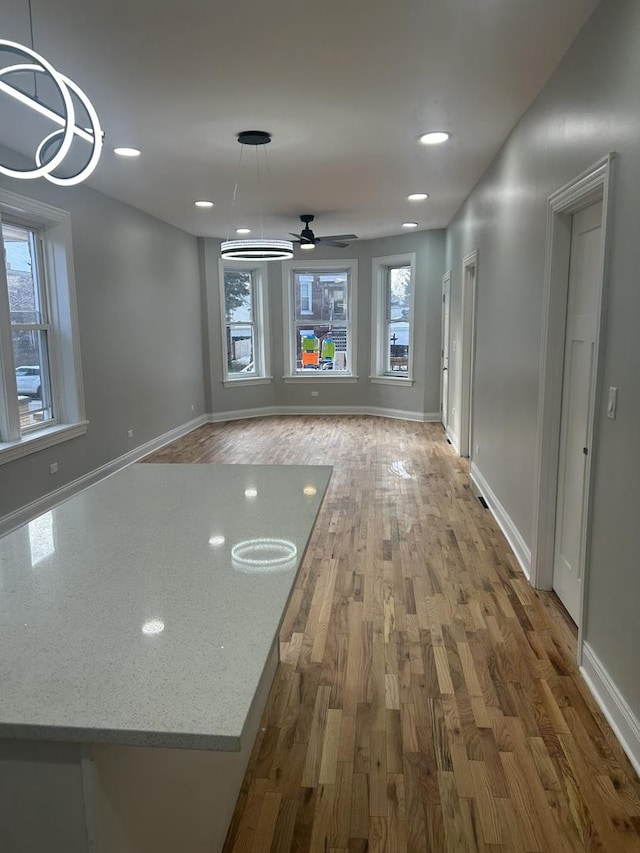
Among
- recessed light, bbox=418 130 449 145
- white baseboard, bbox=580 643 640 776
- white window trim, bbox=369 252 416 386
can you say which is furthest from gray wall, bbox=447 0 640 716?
white window trim, bbox=369 252 416 386

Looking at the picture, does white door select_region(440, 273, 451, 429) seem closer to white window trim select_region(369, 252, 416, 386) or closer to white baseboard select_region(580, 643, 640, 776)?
white window trim select_region(369, 252, 416, 386)

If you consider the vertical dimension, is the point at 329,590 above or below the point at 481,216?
below

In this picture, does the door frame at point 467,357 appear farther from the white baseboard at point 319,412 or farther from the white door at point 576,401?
the white door at point 576,401

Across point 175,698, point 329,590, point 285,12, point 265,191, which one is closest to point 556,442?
point 329,590

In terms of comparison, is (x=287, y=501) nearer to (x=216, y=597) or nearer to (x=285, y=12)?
(x=216, y=597)

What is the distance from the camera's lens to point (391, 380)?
8.70m

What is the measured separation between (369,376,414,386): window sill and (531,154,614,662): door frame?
17.6 ft

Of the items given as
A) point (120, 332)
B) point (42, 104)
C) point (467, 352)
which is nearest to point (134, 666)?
point (42, 104)

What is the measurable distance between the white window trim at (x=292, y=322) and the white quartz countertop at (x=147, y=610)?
7.12 meters

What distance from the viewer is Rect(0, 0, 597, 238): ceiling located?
2.32m

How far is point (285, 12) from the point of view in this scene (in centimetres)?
230

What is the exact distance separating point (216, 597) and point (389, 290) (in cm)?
793

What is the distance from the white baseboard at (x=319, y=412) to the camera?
8.54 meters

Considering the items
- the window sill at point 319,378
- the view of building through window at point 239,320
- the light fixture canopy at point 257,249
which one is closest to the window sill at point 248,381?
the view of building through window at point 239,320
